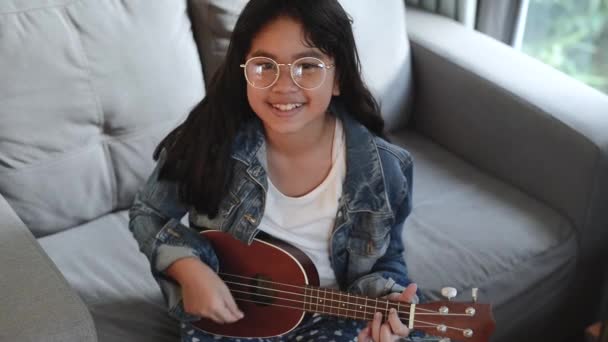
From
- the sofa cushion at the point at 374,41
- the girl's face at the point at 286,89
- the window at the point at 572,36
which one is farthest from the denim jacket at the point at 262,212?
the window at the point at 572,36

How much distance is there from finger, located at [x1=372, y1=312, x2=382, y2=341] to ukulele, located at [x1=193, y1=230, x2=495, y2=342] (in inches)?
0.7

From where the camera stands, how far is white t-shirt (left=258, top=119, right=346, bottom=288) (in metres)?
1.26

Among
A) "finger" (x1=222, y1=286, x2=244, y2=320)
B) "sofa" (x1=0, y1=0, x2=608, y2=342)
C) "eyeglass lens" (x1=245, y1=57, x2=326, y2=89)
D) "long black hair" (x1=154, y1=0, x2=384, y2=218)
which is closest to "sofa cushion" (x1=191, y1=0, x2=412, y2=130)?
"sofa" (x1=0, y1=0, x2=608, y2=342)

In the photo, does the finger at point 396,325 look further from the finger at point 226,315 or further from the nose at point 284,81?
the nose at point 284,81

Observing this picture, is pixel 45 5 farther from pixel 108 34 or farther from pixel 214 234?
pixel 214 234

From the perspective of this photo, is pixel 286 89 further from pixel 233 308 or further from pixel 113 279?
pixel 113 279

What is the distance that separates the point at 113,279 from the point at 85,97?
0.35 metres

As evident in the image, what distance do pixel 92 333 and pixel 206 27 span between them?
30.2 inches

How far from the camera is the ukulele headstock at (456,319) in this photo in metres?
1.07

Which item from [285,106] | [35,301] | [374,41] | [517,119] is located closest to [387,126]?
[374,41]

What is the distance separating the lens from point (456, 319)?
1090 mm

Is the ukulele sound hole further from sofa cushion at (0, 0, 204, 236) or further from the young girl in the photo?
sofa cushion at (0, 0, 204, 236)

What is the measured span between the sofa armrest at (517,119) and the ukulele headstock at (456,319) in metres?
0.59

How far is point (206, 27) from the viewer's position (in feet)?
5.23
